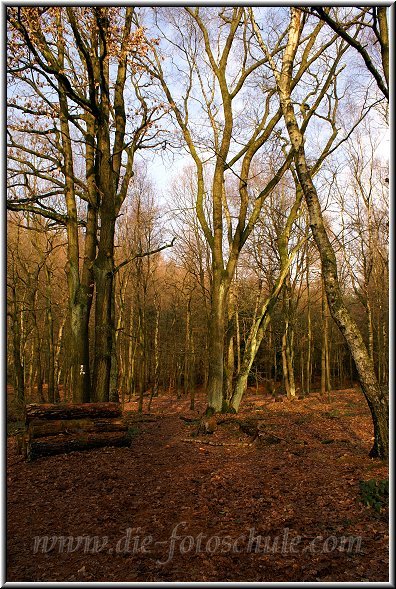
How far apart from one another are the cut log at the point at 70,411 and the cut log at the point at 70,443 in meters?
0.41

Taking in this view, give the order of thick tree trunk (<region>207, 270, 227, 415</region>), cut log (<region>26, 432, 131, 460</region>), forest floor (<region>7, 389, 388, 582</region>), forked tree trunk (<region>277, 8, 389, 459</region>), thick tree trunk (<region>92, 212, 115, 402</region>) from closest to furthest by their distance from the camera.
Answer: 1. forest floor (<region>7, 389, 388, 582</region>)
2. forked tree trunk (<region>277, 8, 389, 459</region>)
3. cut log (<region>26, 432, 131, 460</region>)
4. thick tree trunk (<region>92, 212, 115, 402</region>)
5. thick tree trunk (<region>207, 270, 227, 415</region>)

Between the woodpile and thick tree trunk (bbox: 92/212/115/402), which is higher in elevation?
thick tree trunk (bbox: 92/212/115/402)

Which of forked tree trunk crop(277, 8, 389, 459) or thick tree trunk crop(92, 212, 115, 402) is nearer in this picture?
forked tree trunk crop(277, 8, 389, 459)

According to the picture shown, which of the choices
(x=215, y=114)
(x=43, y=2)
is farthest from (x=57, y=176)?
(x=215, y=114)

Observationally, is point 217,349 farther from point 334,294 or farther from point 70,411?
point 334,294

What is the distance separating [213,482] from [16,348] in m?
8.61

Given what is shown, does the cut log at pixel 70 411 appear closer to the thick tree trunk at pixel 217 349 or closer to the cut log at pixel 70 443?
the cut log at pixel 70 443

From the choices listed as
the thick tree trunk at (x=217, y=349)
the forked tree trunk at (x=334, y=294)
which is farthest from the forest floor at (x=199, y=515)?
the thick tree trunk at (x=217, y=349)

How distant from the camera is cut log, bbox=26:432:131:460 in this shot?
7.93 metres

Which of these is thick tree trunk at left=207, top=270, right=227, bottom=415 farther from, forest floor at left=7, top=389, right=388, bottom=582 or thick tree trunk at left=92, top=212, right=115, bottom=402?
forest floor at left=7, top=389, right=388, bottom=582

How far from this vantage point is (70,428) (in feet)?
27.5

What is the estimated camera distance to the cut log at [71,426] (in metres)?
8.10

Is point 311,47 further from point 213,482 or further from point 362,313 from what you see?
point 362,313

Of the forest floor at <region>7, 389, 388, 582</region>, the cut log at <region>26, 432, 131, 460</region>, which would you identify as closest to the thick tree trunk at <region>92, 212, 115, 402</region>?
the cut log at <region>26, 432, 131, 460</region>
